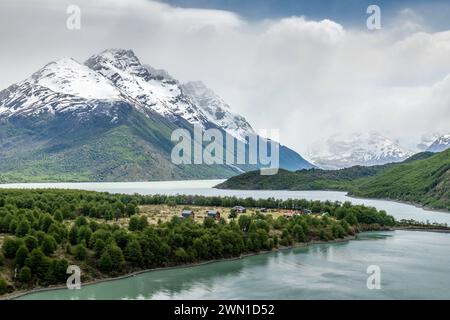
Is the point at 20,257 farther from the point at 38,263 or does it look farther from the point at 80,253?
the point at 80,253

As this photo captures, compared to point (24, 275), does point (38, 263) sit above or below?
above

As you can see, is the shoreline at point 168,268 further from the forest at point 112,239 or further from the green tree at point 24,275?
the green tree at point 24,275

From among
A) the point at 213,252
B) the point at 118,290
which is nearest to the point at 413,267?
the point at 213,252

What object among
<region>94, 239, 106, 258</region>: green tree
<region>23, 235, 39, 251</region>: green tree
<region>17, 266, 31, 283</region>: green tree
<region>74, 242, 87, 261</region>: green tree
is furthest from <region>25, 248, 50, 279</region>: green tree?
<region>94, 239, 106, 258</region>: green tree

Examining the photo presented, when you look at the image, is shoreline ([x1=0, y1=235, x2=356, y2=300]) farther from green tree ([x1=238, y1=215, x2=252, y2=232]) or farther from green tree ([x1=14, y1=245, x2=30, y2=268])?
green tree ([x1=238, y1=215, x2=252, y2=232])

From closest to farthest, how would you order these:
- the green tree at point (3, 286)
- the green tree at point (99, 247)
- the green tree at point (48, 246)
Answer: the green tree at point (3, 286), the green tree at point (48, 246), the green tree at point (99, 247)

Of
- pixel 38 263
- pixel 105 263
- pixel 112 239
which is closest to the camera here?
pixel 38 263

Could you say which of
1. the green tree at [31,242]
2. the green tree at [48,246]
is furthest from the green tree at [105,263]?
the green tree at [31,242]

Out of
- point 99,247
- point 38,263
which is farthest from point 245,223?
point 38,263

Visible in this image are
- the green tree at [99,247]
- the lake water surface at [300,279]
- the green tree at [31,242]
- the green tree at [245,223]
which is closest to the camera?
the lake water surface at [300,279]
